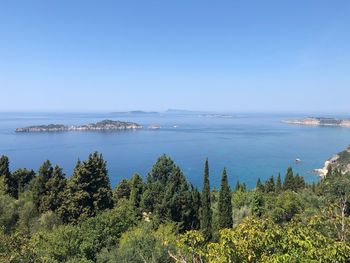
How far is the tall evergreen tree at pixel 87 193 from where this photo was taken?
23.9 m

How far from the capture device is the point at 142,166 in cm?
8856

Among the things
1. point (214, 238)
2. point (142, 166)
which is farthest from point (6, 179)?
point (142, 166)

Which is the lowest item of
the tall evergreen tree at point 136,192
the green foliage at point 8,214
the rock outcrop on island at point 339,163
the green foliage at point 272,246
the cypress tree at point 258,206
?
the rock outcrop on island at point 339,163

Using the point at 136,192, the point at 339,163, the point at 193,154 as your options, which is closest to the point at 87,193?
the point at 136,192

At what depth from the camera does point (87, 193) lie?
2434 cm

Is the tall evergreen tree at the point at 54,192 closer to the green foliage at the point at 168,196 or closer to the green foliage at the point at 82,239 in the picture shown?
the green foliage at the point at 168,196

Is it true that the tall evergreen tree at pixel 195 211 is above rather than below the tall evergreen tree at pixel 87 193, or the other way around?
below

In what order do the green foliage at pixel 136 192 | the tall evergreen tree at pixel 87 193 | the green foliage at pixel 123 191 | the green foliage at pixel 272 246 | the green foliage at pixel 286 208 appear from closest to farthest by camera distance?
the green foliage at pixel 272 246
the tall evergreen tree at pixel 87 193
the green foliage at pixel 136 192
the green foliage at pixel 286 208
the green foliage at pixel 123 191

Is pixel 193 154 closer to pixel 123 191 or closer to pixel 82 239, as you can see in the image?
pixel 123 191

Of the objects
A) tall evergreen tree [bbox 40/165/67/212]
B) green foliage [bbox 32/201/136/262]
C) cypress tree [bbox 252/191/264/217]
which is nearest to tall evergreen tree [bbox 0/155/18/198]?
tall evergreen tree [bbox 40/165/67/212]

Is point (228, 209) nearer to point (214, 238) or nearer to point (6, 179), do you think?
point (214, 238)

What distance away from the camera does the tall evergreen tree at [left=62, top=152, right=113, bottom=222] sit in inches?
942

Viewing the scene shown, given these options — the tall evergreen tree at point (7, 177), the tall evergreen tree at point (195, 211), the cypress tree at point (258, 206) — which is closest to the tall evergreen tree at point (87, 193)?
the tall evergreen tree at point (195, 211)

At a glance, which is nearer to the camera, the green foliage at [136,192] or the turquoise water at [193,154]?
the green foliage at [136,192]
